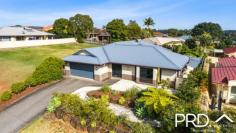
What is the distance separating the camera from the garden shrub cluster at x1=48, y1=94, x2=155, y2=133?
16933 millimetres

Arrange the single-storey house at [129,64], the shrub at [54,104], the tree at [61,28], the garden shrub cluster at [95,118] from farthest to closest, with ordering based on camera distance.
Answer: the tree at [61,28], the single-storey house at [129,64], the shrub at [54,104], the garden shrub cluster at [95,118]

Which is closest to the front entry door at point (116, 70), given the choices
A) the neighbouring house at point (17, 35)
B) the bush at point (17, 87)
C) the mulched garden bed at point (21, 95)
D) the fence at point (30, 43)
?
the mulched garden bed at point (21, 95)

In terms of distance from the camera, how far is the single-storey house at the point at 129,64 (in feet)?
95.6

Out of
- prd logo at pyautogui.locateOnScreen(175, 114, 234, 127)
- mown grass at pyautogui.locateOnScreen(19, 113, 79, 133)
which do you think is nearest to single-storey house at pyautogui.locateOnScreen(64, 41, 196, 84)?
mown grass at pyautogui.locateOnScreen(19, 113, 79, 133)

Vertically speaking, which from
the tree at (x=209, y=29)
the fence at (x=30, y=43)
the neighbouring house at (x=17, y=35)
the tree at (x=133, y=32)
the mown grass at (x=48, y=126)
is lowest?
the mown grass at (x=48, y=126)

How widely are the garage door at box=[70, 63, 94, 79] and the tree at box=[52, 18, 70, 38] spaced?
154ft

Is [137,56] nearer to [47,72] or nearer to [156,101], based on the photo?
[47,72]

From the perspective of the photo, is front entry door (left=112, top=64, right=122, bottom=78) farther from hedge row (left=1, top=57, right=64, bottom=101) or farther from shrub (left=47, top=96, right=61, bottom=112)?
shrub (left=47, top=96, right=61, bottom=112)

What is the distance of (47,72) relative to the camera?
99.0ft

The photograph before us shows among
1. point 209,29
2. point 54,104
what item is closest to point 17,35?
point 54,104

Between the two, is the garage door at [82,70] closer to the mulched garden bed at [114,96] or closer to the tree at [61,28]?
the mulched garden bed at [114,96]

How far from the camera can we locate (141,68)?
30.6m

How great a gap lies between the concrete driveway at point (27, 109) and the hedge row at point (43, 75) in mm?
1559

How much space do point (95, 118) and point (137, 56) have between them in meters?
15.6
